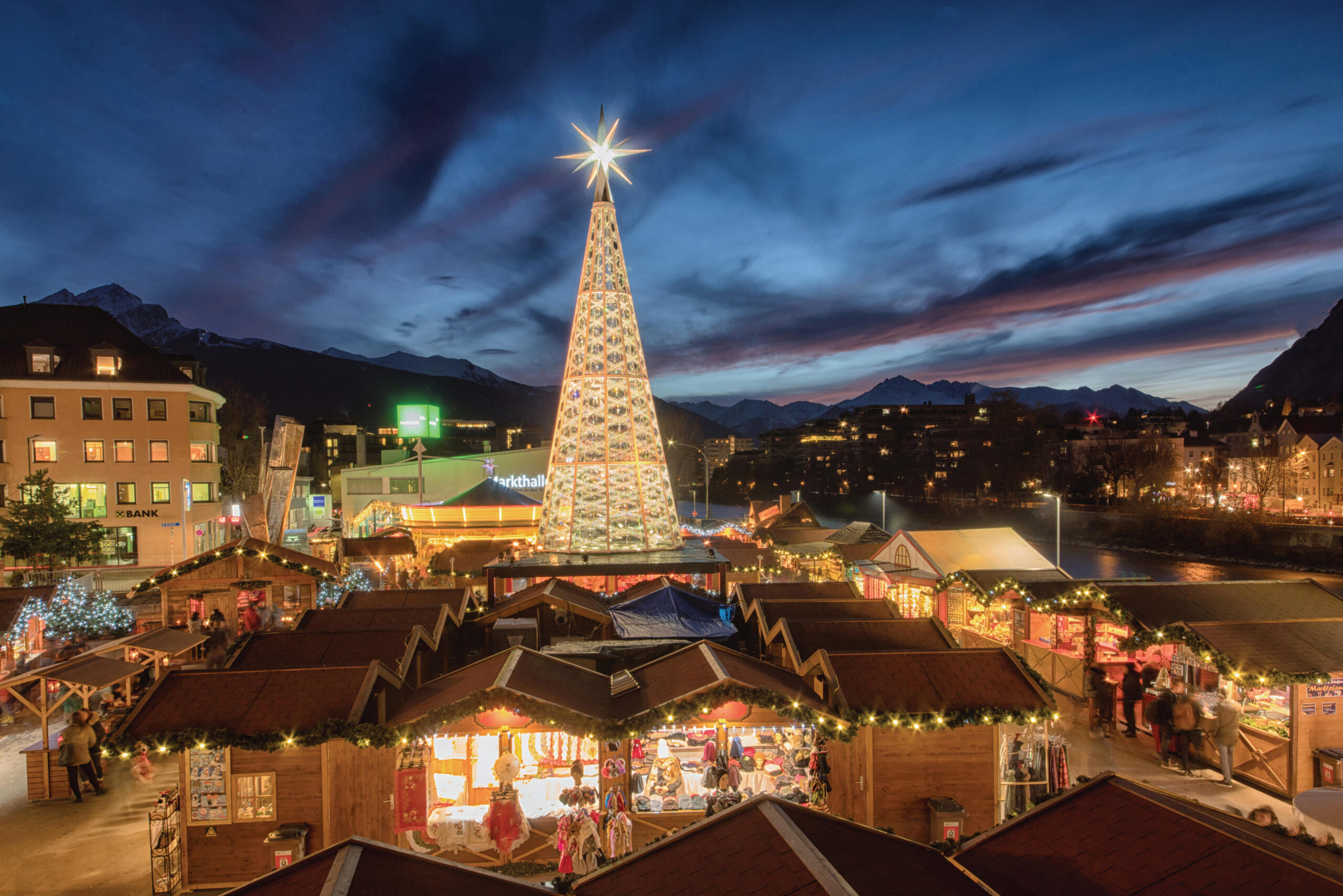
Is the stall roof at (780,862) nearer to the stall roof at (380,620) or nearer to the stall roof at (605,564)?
the stall roof at (380,620)

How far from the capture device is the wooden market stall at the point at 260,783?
7.30 meters

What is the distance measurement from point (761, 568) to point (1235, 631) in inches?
544

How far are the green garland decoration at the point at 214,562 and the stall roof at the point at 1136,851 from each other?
16012mm

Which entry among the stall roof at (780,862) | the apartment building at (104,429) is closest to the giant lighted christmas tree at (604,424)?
the stall roof at (780,862)

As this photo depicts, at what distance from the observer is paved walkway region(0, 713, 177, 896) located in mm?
7449

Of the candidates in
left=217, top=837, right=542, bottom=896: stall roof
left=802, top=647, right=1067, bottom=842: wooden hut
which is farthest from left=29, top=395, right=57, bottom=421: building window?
left=217, top=837, right=542, bottom=896: stall roof

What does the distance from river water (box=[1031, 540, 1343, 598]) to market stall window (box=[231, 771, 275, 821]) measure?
37.3 meters

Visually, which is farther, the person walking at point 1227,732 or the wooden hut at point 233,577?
the wooden hut at point 233,577

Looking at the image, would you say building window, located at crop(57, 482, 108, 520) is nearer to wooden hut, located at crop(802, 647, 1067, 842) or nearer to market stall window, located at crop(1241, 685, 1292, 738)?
wooden hut, located at crop(802, 647, 1067, 842)

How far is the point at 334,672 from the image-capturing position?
321 inches

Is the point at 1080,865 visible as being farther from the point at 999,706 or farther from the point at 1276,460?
the point at 1276,460

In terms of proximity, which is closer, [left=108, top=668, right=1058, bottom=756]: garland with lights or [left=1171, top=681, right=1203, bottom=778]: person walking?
[left=108, top=668, right=1058, bottom=756]: garland with lights

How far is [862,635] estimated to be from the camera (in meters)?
10.6

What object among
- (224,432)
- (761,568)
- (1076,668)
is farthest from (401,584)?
(224,432)
